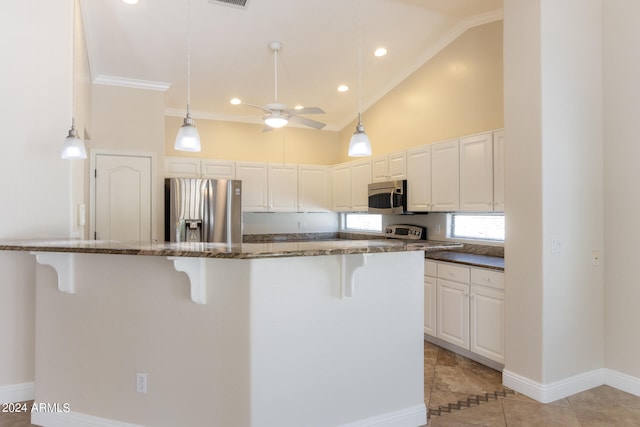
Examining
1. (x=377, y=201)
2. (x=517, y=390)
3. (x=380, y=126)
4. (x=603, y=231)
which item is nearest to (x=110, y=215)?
(x=377, y=201)

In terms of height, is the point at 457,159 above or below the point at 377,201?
above

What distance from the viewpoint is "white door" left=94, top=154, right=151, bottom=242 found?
4.44 m

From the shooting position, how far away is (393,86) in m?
5.19

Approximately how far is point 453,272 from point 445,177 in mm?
999

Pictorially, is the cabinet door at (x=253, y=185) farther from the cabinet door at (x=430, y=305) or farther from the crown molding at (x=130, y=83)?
the cabinet door at (x=430, y=305)

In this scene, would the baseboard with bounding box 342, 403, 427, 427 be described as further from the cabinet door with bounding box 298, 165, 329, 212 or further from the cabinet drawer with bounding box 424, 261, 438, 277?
the cabinet door with bounding box 298, 165, 329, 212

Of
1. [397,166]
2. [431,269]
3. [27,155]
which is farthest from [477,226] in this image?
[27,155]

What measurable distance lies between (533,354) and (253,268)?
221cm

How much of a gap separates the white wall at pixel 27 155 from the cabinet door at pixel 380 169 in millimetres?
3396

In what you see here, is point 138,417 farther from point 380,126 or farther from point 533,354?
point 380,126

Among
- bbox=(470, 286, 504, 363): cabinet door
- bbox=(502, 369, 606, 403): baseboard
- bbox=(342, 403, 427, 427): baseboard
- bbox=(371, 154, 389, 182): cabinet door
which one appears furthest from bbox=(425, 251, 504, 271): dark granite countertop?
bbox=(342, 403, 427, 427): baseboard

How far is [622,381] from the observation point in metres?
2.91

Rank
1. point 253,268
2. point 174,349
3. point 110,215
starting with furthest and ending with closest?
1. point 110,215
2. point 174,349
3. point 253,268

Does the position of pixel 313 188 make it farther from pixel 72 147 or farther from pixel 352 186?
pixel 72 147
